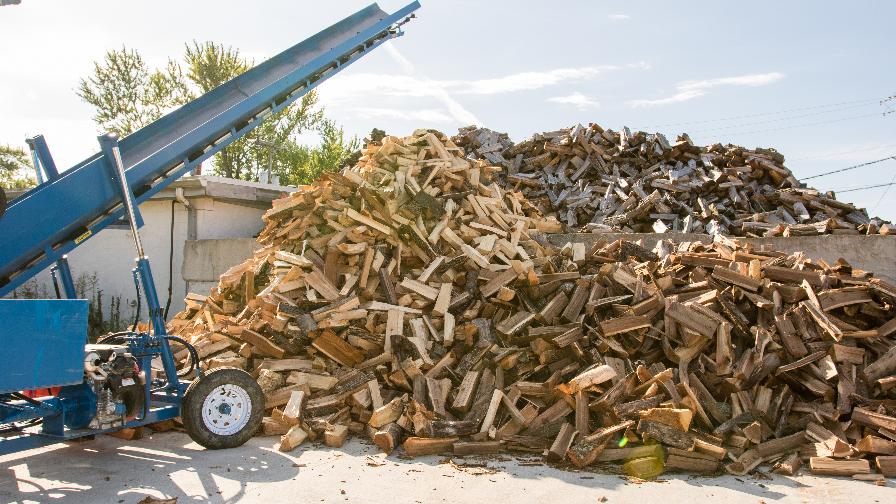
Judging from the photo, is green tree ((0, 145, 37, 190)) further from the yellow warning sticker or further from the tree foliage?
the yellow warning sticker

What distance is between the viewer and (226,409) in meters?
6.13

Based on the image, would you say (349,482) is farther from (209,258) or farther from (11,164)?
(11,164)

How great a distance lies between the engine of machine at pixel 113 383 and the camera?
530 centimetres

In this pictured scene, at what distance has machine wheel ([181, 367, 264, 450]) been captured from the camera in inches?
233

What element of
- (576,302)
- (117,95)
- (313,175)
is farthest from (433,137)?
(117,95)

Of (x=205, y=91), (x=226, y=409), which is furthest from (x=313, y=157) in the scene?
(x=226, y=409)

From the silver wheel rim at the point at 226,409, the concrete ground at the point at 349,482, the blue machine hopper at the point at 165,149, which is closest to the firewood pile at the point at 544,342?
the concrete ground at the point at 349,482

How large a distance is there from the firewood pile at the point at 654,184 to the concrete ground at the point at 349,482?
781 cm

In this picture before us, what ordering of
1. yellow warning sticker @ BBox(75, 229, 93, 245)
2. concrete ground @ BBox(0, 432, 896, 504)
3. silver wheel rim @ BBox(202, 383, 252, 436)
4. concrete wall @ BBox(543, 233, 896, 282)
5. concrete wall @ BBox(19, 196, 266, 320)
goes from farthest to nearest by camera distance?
concrete wall @ BBox(19, 196, 266, 320) → concrete wall @ BBox(543, 233, 896, 282) → silver wheel rim @ BBox(202, 383, 252, 436) → yellow warning sticker @ BBox(75, 229, 93, 245) → concrete ground @ BBox(0, 432, 896, 504)

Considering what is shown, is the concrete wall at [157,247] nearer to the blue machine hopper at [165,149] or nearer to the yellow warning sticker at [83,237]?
the blue machine hopper at [165,149]

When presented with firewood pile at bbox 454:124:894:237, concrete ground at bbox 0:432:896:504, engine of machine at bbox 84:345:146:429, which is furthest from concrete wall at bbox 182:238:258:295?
engine of machine at bbox 84:345:146:429

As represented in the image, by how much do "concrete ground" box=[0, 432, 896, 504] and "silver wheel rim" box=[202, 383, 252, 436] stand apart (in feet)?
0.76

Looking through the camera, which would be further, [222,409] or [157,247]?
[157,247]

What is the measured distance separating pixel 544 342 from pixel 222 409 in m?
3.47
